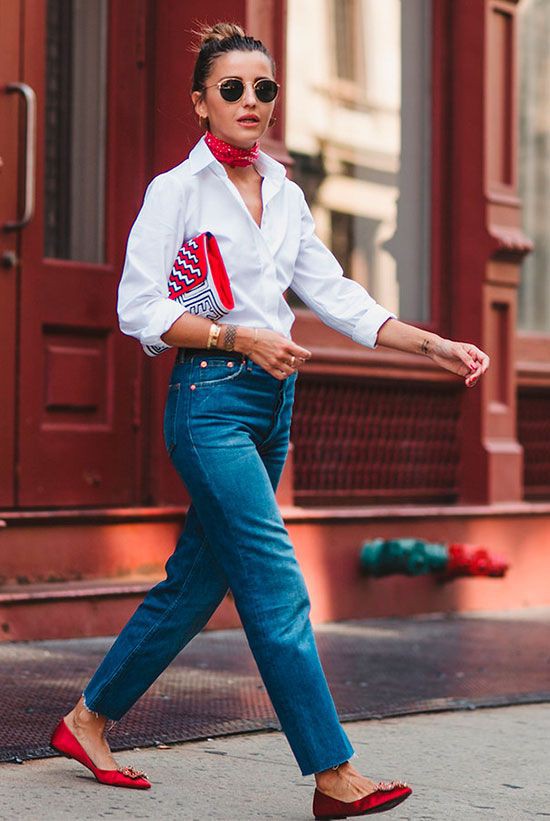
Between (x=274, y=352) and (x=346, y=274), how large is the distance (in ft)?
15.0

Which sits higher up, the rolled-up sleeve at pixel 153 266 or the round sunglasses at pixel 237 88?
the round sunglasses at pixel 237 88

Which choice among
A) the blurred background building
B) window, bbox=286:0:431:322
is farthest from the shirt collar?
window, bbox=286:0:431:322

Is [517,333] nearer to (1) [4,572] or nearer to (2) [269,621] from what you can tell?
(1) [4,572]

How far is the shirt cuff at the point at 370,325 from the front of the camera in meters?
3.95

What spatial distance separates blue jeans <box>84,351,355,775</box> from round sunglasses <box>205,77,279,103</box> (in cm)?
64

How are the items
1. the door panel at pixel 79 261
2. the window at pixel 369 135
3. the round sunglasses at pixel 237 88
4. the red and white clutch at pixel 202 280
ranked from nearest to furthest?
the red and white clutch at pixel 202 280
the round sunglasses at pixel 237 88
the door panel at pixel 79 261
the window at pixel 369 135

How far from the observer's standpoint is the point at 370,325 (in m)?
3.95

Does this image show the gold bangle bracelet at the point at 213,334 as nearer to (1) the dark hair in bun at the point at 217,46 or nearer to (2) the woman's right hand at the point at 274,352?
(2) the woman's right hand at the point at 274,352

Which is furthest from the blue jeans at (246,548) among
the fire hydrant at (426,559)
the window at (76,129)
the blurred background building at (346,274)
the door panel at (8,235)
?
the fire hydrant at (426,559)

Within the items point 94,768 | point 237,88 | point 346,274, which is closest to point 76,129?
point 346,274

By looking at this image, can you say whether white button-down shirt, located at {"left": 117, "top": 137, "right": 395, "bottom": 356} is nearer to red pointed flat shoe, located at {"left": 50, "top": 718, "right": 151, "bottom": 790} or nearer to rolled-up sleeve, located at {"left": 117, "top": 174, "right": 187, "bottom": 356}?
rolled-up sleeve, located at {"left": 117, "top": 174, "right": 187, "bottom": 356}

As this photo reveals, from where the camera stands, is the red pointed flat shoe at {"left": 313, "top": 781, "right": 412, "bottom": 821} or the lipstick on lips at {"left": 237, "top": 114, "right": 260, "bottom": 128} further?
the lipstick on lips at {"left": 237, "top": 114, "right": 260, "bottom": 128}

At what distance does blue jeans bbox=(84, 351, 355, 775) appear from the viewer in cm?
359

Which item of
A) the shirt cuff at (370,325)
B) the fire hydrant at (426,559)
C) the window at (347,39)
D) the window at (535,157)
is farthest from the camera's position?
the window at (535,157)
